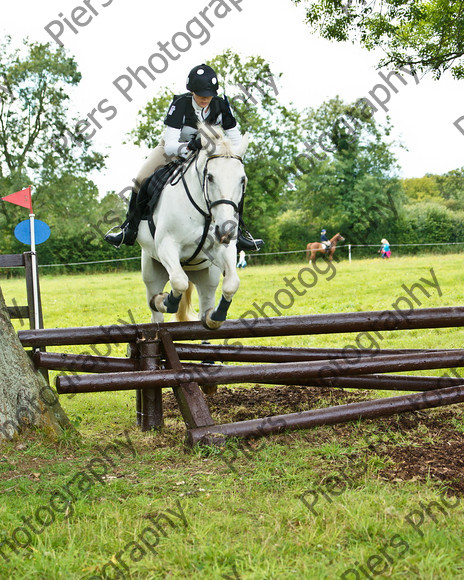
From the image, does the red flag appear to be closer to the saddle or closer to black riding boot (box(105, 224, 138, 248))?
black riding boot (box(105, 224, 138, 248))

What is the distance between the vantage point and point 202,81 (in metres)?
4.69

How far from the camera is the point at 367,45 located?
830 centimetres

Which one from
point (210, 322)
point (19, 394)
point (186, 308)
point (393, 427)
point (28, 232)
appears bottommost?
point (393, 427)

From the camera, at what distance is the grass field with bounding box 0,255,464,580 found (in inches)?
94.0

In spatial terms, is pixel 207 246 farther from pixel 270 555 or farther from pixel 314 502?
pixel 270 555

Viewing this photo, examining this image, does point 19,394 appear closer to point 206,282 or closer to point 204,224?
point 204,224

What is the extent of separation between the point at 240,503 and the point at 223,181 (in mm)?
Answer: 2230

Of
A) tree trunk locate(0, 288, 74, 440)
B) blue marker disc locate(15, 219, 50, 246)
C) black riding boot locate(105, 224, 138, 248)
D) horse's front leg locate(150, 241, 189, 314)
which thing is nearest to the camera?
tree trunk locate(0, 288, 74, 440)

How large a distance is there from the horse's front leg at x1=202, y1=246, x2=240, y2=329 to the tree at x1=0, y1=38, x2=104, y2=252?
3027 cm

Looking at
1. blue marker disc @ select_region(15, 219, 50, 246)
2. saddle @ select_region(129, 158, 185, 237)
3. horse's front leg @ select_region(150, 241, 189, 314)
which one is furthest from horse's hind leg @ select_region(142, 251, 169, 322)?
blue marker disc @ select_region(15, 219, 50, 246)

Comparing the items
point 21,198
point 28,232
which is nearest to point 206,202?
point 21,198

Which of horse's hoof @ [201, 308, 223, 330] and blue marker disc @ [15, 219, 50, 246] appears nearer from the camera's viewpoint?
horse's hoof @ [201, 308, 223, 330]

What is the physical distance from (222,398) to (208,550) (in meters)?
3.29

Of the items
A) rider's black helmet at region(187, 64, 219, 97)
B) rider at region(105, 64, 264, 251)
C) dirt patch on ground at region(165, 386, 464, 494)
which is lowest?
dirt patch on ground at region(165, 386, 464, 494)
